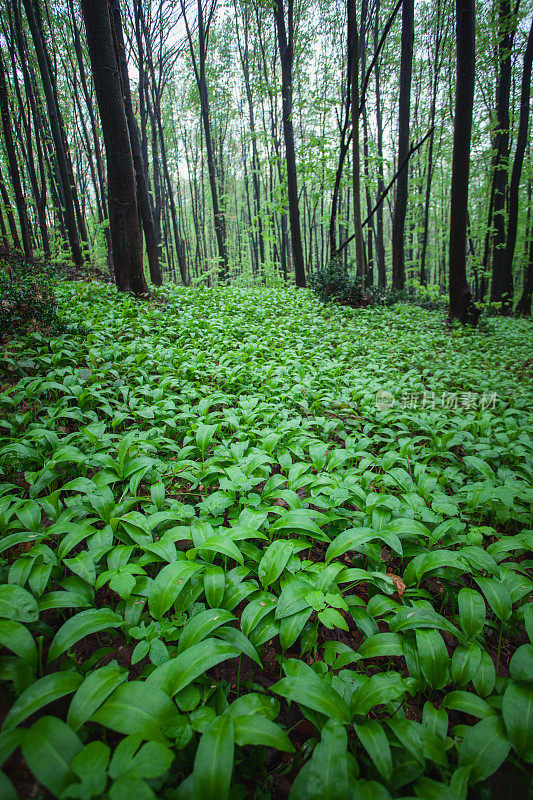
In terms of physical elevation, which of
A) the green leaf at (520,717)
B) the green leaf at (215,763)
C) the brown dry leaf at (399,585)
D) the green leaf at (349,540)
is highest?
the green leaf at (215,763)

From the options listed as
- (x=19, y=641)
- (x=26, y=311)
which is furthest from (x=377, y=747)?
(x=26, y=311)

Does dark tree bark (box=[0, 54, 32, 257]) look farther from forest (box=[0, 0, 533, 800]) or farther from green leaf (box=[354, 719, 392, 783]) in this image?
green leaf (box=[354, 719, 392, 783])

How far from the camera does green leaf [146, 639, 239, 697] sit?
1012mm

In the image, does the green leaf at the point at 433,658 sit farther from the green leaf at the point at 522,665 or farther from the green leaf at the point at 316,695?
the green leaf at the point at 316,695

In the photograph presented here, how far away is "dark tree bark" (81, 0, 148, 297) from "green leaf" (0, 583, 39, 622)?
5.76m

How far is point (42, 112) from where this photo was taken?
13664 mm

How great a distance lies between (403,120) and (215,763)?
12939mm

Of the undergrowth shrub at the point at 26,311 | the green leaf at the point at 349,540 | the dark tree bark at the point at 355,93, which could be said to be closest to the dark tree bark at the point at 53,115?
the undergrowth shrub at the point at 26,311

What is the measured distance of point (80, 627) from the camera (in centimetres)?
112

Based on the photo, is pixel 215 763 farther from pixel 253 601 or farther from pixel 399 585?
pixel 399 585

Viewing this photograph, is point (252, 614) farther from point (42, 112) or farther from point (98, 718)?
point (42, 112)

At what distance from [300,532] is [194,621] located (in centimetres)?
67

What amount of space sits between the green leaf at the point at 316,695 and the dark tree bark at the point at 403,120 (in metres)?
10.8

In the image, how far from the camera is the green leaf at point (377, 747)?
875 millimetres
